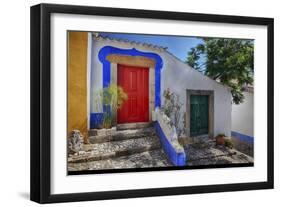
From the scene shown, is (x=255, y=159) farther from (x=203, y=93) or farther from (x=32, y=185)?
(x=32, y=185)

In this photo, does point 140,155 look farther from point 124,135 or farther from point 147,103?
point 147,103

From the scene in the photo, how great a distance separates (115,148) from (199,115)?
839mm

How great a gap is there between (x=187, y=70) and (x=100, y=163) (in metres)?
1.12

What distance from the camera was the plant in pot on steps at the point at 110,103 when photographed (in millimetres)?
5363

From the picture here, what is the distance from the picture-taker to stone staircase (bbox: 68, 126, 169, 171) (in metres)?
5.31

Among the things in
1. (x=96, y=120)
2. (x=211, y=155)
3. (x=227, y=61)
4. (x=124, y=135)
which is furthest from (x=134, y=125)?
(x=227, y=61)

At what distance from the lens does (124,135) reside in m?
5.48

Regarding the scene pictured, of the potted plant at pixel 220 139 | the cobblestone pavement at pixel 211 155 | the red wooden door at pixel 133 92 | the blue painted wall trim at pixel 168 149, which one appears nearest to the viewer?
the red wooden door at pixel 133 92

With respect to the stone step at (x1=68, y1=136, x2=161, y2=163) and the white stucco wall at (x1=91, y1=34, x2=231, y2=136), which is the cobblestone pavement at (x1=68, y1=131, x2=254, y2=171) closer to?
the stone step at (x1=68, y1=136, x2=161, y2=163)

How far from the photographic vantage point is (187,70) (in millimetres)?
5699

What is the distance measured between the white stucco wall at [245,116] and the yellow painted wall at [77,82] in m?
1.43

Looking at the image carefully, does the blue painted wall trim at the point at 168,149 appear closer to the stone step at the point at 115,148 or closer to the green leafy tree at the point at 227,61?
the stone step at the point at 115,148

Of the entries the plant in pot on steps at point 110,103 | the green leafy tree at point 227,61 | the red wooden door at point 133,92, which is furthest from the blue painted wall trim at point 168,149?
the green leafy tree at point 227,61

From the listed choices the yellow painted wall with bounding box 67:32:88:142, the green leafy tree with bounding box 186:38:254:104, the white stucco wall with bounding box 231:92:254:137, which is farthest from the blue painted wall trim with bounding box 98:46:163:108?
the white stucco wall with bounding box 231:92:254:137
